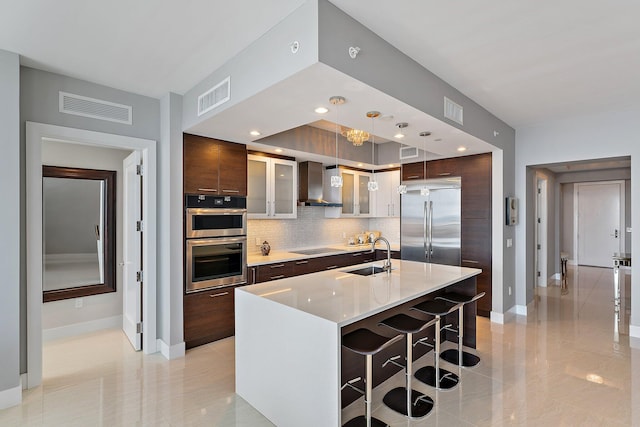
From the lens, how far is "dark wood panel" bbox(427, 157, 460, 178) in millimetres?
5129

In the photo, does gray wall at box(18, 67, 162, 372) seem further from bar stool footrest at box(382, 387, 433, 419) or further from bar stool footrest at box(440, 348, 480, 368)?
bar stool footrest at box(440, 348, 480, 368)

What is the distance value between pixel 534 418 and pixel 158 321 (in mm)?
3566

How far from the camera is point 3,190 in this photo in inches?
102

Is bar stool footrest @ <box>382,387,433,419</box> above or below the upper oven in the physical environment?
below

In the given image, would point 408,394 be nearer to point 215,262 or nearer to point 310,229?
point 215,262

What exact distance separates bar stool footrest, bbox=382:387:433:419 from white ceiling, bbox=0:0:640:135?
2.75m

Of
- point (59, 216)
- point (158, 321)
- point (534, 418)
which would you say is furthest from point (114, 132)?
point (534, 418)

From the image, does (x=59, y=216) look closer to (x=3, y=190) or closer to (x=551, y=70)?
(x=3, y=190)

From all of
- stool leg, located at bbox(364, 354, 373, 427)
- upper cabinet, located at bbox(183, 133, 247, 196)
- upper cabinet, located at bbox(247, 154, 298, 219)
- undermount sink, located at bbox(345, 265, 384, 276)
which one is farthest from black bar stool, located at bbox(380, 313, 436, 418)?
upper cabinet, located at bbox(247, 154, 298, 219)

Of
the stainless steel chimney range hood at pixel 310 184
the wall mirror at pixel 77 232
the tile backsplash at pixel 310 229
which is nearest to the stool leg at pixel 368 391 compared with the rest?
the tile backsplash at pixel 310 229

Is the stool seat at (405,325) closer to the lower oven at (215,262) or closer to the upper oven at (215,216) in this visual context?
the lower oven at (215,262)

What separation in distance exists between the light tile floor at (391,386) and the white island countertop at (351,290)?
87cm

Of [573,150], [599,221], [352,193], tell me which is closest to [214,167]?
[352,193]

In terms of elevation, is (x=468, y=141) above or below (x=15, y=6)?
below
